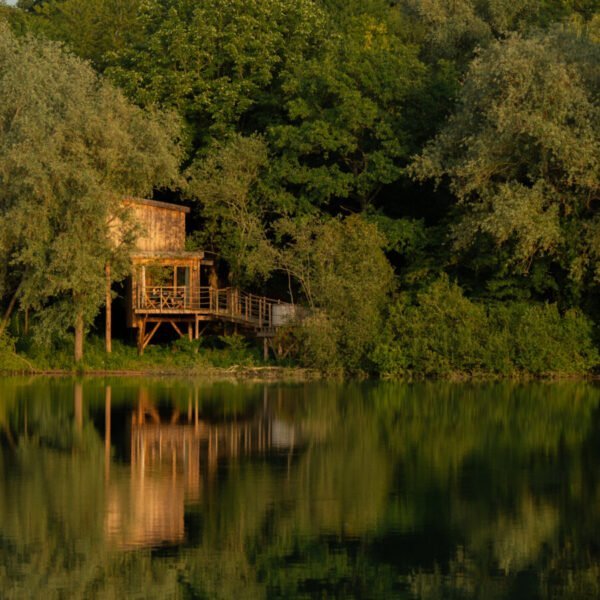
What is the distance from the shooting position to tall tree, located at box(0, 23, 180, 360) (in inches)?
1677

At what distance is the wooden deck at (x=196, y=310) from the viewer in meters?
47.3

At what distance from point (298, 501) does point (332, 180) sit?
101 feet

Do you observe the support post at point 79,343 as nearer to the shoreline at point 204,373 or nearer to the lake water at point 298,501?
the shoreline at point 204,373

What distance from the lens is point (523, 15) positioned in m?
58.2

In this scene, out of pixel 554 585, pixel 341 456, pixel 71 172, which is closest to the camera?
pixel 554 585

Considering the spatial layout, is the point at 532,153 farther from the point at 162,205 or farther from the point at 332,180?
the point at 162,205

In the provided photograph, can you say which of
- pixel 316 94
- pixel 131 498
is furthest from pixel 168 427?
pixel 316 94

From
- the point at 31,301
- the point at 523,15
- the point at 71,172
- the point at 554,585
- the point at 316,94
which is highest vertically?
the point at 523,15

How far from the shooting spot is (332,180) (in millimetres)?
48781

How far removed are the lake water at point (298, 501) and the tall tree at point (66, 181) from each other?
1075 centimetres

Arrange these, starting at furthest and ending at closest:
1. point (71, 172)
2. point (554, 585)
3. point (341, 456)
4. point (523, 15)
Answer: point (523, 15) < point (71, 172) < point (341, 456) < point (554, 585)

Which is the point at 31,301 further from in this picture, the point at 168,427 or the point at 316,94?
the point at 168,427

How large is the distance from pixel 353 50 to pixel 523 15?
1129cm

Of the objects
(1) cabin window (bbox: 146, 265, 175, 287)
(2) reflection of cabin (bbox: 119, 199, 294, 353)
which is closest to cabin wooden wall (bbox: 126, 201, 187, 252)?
(2) reflection of cabin (bbox: 119, 199, 294, 353)
